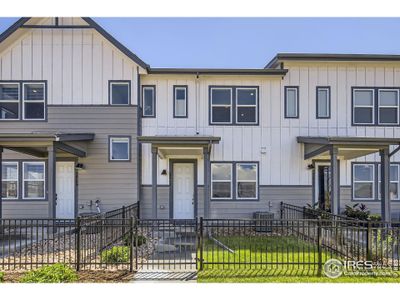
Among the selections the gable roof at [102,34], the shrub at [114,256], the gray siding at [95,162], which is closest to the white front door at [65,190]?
the gray siding at [95,162]

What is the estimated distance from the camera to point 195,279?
710 cm

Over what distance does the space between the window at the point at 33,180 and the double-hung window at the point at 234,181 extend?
6.64 metres

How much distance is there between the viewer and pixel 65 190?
14.2m

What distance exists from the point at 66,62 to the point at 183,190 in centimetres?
674

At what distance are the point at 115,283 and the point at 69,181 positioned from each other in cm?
841

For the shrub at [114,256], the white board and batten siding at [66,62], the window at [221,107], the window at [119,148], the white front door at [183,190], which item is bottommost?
the shrub at [114,256]

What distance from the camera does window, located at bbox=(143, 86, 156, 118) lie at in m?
14.4

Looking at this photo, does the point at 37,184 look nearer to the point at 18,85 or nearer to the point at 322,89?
the point at 18,85

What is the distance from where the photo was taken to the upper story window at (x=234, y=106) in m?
14.5

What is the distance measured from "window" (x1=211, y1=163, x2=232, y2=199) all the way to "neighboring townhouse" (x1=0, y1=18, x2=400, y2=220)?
4 cm

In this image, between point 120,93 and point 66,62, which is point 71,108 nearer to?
point 66,62

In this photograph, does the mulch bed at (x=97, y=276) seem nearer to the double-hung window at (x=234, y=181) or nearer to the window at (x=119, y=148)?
the window at (x=119, y=148)
